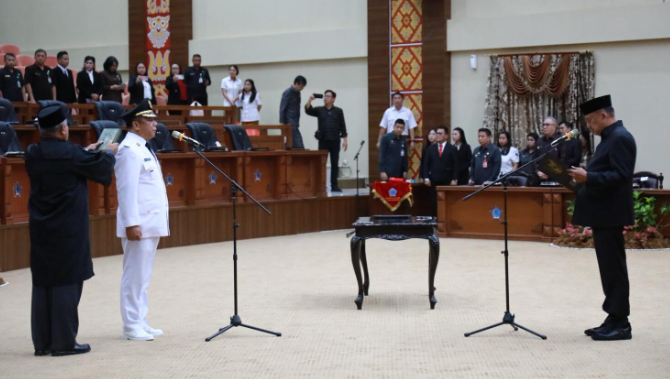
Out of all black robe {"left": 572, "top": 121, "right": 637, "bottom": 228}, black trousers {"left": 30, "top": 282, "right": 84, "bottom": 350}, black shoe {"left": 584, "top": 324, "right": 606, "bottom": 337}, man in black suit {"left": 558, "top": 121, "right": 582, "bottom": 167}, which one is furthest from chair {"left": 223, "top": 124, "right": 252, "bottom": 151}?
black shoe {"left": 584, "top": 324, "right": 606, "bottom": 337}

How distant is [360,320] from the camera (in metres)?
6.33

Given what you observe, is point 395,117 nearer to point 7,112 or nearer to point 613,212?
point 7,112

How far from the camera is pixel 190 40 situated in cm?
1728

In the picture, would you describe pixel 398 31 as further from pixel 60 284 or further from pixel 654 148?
pixel 60 284

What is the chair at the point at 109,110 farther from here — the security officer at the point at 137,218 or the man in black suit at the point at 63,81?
the security officer at the point at 137,218

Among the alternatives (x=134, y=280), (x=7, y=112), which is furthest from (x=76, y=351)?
(x=7, y=112)

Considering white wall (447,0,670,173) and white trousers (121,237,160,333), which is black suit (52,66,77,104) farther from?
white trousers (121,237,160,333)

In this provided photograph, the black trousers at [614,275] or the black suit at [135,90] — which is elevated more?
the black suit at [135,90]

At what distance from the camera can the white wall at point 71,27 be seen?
18.2 metres

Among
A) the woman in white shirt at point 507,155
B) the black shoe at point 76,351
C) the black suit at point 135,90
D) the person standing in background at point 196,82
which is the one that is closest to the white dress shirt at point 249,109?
the person standing in background at point 196,82

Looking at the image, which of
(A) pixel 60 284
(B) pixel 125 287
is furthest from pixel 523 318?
(A) pixel 60 284

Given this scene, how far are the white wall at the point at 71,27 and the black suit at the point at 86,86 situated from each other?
451 cm

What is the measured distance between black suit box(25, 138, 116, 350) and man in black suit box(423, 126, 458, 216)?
7.65 meters

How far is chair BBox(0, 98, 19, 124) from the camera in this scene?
36.1 feet
